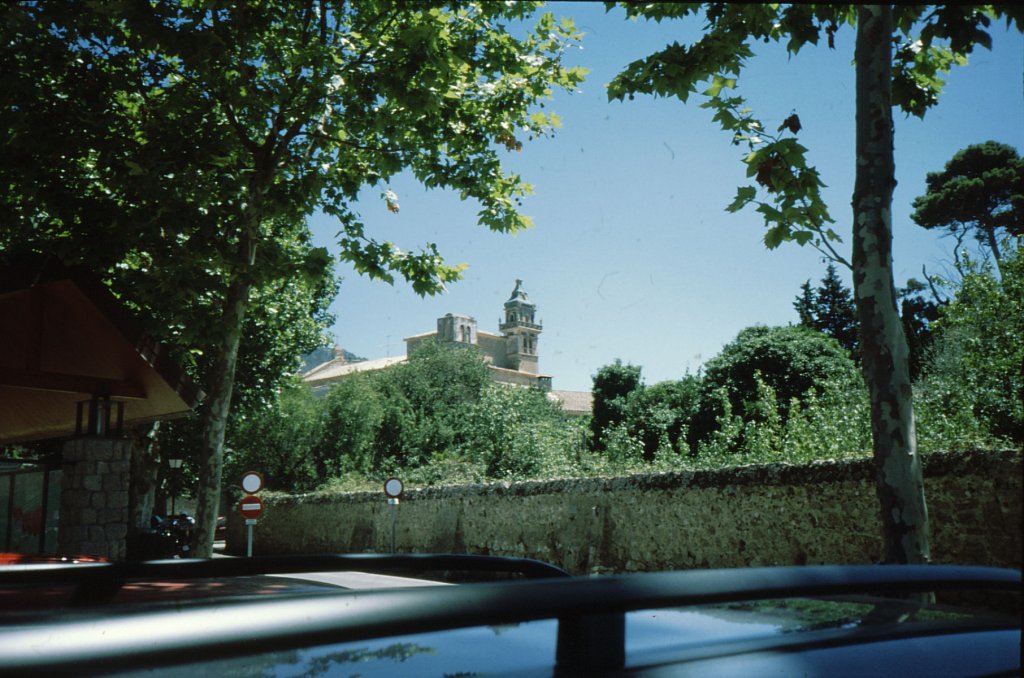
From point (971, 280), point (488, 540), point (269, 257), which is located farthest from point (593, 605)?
point (488, 540)

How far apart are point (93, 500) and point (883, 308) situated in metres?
9.64

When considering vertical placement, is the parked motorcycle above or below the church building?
below

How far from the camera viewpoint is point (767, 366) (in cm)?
2844

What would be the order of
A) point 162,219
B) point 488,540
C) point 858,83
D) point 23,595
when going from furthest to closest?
point 488,540, point 162,219, point 858,83, point 23,595

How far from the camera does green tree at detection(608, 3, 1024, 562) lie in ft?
19.6

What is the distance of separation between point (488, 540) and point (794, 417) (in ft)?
24.2

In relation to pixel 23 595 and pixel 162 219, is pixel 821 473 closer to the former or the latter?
pixel 162 219

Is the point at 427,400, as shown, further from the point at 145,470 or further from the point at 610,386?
the point at 145,470

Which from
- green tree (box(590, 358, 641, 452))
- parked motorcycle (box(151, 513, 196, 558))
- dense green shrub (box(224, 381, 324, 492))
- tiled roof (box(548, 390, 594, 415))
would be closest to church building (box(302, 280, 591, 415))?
tiled roof (box(548, 390, 594, 415))

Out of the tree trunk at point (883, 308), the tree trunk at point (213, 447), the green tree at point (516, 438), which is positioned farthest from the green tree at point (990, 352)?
the tree trunk at point (213, 447)

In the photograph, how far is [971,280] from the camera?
14.2m

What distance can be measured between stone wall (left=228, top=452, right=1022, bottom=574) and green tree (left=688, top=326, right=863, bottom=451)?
12415 millimetres

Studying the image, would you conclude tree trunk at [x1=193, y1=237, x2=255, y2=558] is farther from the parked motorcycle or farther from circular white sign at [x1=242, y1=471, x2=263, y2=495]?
the parked motorcycle

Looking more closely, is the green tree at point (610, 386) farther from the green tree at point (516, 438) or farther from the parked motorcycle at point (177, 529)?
the parked motorcycle at point (177, 529)
